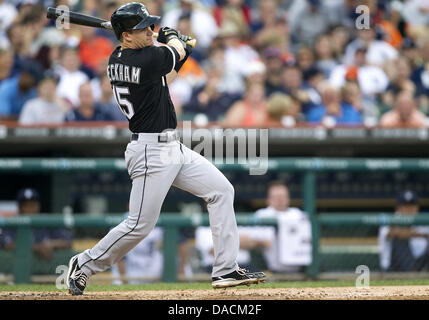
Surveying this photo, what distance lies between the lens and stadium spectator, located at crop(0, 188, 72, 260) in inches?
284

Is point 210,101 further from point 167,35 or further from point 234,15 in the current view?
point 167,35

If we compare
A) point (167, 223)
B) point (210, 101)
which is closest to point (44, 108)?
point (210, 101)

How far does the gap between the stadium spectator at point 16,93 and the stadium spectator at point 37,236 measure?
1308 millimetres

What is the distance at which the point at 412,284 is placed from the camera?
19.7 ft

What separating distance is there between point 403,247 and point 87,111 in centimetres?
343

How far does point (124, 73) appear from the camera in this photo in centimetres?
492

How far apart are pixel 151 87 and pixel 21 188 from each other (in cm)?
348

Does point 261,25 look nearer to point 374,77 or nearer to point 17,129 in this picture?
point 374,77

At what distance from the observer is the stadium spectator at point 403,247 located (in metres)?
7.40

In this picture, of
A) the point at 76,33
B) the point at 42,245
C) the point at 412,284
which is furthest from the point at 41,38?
the point at 412,284

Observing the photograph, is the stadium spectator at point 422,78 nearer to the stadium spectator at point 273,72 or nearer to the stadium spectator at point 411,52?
the stadium spectator at point 411,52

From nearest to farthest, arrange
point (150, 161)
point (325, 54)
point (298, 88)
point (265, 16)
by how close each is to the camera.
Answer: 1. point (150, 161)
2. point (298, 88)
3. point (325, 54)
4. point (265, 16)

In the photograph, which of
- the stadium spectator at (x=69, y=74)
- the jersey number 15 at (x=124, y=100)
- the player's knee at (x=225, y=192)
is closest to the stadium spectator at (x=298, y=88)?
the stadium spectator at (x=69, y=74)

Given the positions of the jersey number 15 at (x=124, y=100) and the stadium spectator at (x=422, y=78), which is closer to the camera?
the jersey number 15 at (x=124, y=100)
